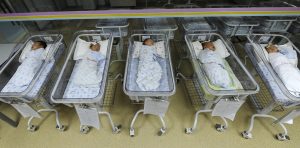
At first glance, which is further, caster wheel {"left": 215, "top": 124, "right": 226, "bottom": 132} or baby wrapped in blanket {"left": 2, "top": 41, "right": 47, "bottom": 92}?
caster wheel {"left": 215, "top": 124, "right": 226, "bottom": 132}

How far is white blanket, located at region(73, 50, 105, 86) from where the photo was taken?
150 cm

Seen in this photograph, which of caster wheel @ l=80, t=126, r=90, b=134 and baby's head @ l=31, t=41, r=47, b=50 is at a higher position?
baby's head @ l=31, t=41, r=47, b=50

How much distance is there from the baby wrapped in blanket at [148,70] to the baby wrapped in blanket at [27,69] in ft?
2.98

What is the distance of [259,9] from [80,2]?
1985 millimetres

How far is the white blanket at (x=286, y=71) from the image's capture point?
1.39 meters

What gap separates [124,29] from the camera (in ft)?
6.36

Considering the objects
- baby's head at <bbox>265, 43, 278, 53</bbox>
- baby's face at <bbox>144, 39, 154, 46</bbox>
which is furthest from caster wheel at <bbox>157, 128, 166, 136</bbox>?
baby's head at <bbox>265, 43, 278, 53</bbox>

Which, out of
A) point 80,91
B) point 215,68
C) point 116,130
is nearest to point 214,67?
point 215,68

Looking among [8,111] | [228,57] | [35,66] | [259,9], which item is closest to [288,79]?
[228,57]

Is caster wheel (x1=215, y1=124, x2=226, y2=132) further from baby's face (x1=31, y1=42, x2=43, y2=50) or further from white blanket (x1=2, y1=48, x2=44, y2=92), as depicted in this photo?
baby's face (x1=31, y1=42, x2=43, y2=50)

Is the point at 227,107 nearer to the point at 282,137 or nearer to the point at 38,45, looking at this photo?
the point at 282,137

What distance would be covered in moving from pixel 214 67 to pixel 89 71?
1065mm

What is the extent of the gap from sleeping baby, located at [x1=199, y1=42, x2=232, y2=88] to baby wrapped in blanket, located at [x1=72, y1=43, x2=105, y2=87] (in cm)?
92

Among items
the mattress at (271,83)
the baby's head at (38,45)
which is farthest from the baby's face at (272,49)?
the baby's head at (38,45)
